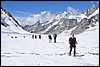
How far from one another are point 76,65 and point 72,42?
5.74 m

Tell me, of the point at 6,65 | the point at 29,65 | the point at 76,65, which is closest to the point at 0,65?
the point at 6,65

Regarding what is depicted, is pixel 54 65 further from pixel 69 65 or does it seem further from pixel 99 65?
pixel 99 65

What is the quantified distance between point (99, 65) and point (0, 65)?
479 centimetres

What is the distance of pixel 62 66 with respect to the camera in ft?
51.1

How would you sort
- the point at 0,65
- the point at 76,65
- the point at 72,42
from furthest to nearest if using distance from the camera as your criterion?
the point at 72,42 < the point at 76,65 < the point at 0,65

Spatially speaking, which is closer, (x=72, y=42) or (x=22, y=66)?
(x=22, y=66)

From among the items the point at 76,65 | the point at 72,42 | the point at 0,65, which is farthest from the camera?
the point at 72,42

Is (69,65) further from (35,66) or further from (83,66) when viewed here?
(35,66)

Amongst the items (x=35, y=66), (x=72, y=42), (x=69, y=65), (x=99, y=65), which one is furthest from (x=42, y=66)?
(x=72, y=42)

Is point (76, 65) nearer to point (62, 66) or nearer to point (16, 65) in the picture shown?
point (62, 66)

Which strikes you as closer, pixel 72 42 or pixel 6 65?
pixel 6 65

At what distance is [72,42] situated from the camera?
21.7m

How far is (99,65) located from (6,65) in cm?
450

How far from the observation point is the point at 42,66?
15320 millimetres
